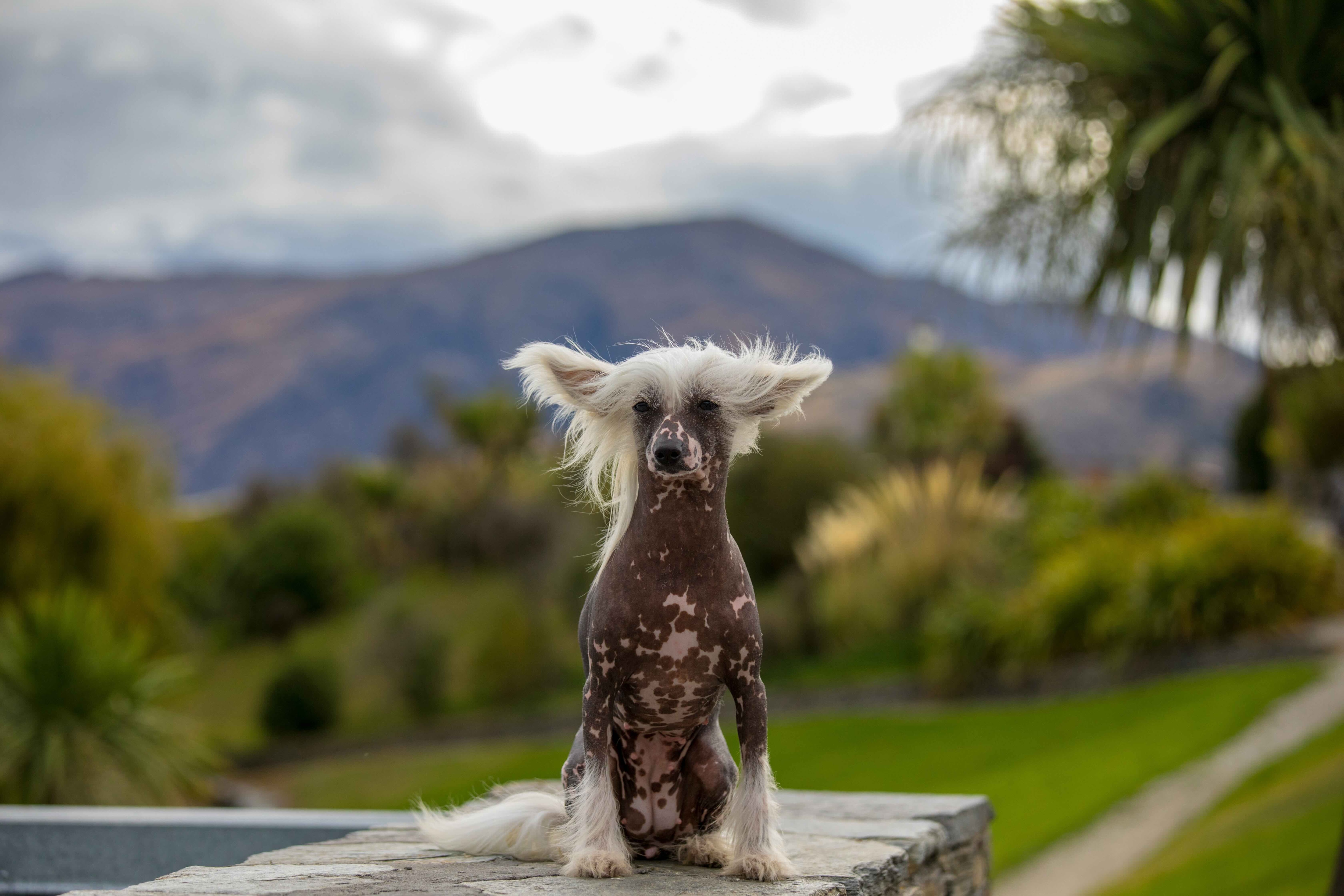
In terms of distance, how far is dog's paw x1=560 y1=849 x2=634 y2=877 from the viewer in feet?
9.61

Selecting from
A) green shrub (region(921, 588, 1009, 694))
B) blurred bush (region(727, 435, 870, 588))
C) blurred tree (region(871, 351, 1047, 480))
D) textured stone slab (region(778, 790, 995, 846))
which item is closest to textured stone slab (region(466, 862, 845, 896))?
textured stone slab (region(778, 790, 995, 846))

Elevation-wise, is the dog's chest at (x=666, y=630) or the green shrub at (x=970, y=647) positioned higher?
the dog's chest at (x=666, y=630)

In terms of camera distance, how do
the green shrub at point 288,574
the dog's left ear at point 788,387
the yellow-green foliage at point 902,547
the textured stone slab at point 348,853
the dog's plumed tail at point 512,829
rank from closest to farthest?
1. the dog's left ear at point 788,387
2. the dog's plumed tail at point 512,829
3. the textured stone slab at point 348,853
4. the yellow-green foliage at point 902,547
5. the green shrub at point 288,574

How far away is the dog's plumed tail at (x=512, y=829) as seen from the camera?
3400mm

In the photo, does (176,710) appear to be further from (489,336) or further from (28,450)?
(489,336)

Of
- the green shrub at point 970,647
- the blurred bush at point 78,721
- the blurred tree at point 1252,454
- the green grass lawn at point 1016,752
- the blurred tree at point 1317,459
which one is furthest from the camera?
the blurred tree at point 1252,454

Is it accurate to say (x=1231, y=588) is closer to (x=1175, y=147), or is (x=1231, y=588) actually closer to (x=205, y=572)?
(x=1175, y=147)

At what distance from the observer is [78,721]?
9477 mm

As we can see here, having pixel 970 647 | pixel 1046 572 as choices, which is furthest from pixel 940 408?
pixel 970 647

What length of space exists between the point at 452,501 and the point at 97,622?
88.8ft

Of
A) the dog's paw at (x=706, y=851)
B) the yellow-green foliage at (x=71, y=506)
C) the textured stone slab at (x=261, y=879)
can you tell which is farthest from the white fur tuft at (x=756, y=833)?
the yellow-green foliage at (x=71, y=506)

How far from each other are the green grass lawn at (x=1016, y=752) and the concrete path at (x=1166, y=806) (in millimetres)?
126

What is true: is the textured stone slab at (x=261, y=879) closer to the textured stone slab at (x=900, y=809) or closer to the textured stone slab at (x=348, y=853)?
the textured stone slab at (x=348, y=853)

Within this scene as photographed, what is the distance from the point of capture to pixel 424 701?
73.6 feet
